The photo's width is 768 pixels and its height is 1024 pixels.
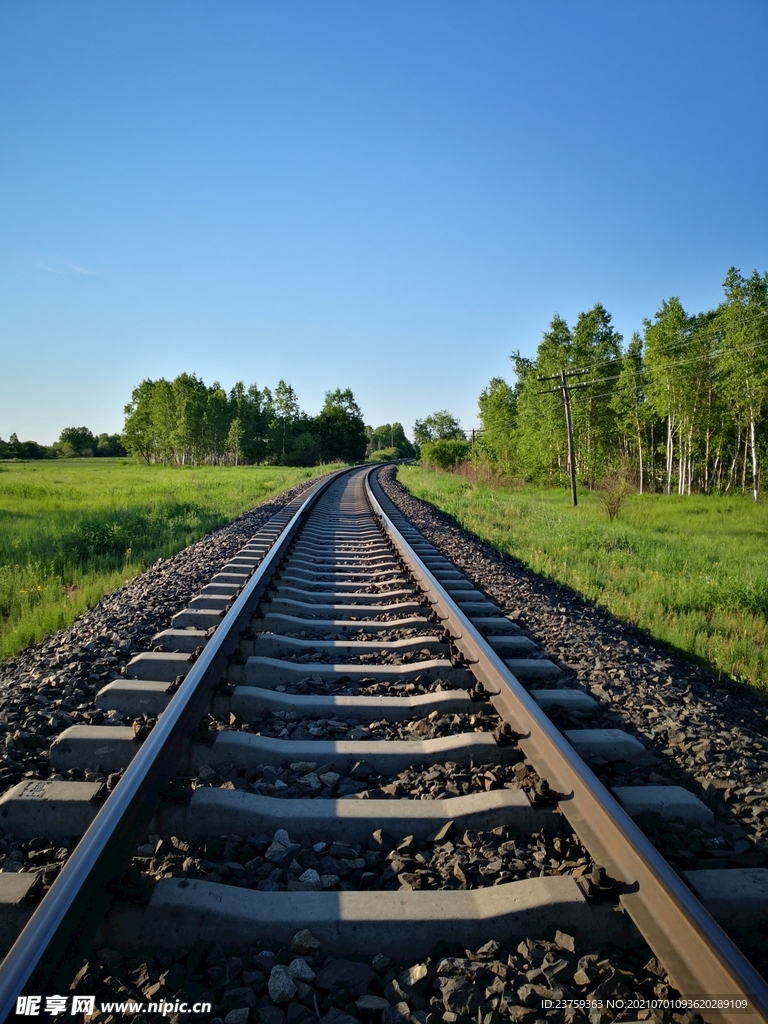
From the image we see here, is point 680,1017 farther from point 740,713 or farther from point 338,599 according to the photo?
point 338,599

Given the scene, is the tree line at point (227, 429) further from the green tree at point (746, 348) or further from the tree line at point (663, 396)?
the green tree at point (746, 348)

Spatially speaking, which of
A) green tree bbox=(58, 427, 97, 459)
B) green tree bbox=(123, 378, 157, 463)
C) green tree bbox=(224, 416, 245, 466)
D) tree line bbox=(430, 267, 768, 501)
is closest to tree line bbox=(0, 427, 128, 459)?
green tree bbox=(58, 427, 97, 459)

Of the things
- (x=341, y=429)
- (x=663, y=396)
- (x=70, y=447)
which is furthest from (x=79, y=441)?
(x=663, y=396)

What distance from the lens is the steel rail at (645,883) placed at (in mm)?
1434

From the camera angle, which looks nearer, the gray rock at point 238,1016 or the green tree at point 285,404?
the gray rock at point 238,1016

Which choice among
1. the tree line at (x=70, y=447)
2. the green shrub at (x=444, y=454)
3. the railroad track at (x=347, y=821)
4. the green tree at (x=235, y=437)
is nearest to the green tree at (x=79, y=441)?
the tree line at (x=70, y=447)

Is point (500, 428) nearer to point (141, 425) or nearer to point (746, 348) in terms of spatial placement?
point (746, 348)

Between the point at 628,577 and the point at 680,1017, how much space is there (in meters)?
6.88

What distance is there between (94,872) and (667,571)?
27.5 ft

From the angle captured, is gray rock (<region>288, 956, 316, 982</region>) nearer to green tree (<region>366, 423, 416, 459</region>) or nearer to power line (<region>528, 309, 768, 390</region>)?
power line (<region>528, 309, 768, 390</region>)

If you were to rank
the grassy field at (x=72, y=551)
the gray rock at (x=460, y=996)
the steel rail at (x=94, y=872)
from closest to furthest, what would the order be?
the steel rail at (x=94, y=872) < the gray rock at (x=460, y=996) < the grassy field at (x=72, y=551)

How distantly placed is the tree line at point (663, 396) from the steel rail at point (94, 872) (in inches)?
955

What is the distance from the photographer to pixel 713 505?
2345cm

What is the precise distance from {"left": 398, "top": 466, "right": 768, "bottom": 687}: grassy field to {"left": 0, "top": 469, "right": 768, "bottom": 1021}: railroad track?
7.82 ft
